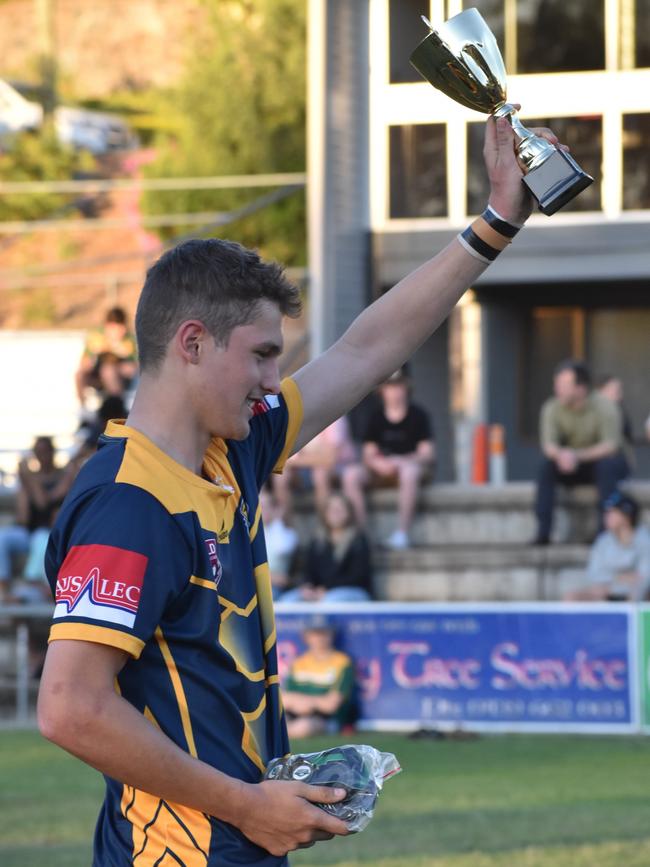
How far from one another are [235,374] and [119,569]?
418 mm

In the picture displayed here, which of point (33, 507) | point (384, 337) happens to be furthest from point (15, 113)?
point (384, 337)

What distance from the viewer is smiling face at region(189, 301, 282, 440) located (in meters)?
2.57

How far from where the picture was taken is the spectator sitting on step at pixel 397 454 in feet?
45.3

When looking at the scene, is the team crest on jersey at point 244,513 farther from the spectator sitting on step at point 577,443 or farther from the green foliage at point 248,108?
the green foliage at point 248,108

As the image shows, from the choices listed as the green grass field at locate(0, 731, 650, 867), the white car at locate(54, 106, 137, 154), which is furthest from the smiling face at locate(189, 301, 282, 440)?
the white car at locate(54, 106, 137, 154)

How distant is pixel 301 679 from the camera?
38.4 feet

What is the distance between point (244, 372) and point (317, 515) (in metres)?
11.6

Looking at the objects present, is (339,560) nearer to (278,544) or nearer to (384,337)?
(278,544)

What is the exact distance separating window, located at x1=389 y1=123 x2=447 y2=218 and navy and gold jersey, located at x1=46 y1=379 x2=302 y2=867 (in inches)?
683

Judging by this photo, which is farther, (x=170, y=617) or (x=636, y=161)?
(x=636, y=161)

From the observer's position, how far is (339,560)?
1267 centimetres

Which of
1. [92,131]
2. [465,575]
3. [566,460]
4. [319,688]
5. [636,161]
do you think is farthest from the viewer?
[92,131]

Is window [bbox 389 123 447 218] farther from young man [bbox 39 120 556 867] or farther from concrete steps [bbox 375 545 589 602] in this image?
young man [bbox 39 120 556 867]

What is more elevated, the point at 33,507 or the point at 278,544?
the point at 33,507
